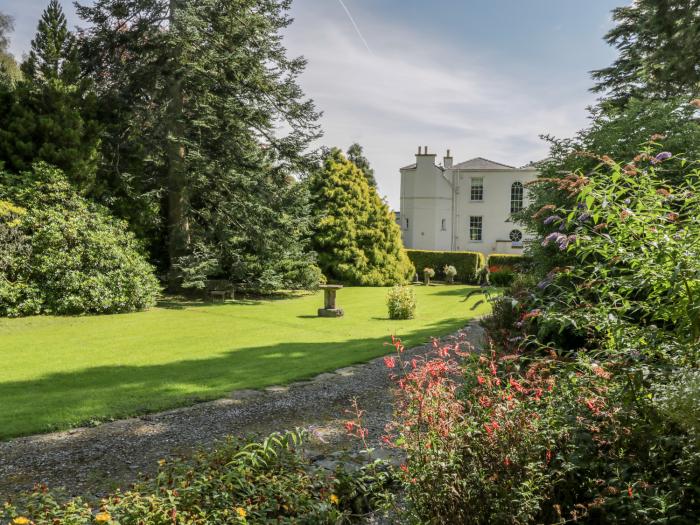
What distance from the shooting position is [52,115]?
48.3 ft

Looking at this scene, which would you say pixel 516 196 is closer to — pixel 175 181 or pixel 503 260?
pixel 503 260

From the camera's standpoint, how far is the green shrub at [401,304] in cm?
1389

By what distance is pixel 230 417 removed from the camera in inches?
210

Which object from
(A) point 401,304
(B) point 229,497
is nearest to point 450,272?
(A) point 401,304

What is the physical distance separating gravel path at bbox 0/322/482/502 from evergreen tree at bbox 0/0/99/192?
12.0 m

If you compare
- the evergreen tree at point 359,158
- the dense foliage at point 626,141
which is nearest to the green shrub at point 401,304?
the dense foliage at point 626,141

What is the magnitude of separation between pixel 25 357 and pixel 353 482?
7603 mm

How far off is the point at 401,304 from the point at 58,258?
9.48 meters

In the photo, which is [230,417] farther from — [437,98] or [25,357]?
[437,98]

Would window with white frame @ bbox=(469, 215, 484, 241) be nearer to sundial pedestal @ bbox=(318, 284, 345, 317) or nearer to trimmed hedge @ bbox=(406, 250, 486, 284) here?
trimmed hedge @ bbox=(406, 250, 486, 284)

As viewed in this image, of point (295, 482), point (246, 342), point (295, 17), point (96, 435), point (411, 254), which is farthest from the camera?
point (411, 254)

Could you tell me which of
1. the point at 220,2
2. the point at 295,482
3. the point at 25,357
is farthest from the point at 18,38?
the point at 295,482

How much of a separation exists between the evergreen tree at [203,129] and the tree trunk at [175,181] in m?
0.04

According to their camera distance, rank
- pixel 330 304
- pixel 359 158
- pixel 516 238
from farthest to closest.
Answer: pixel 359 158
pixel 516 238
pixel 330 304
